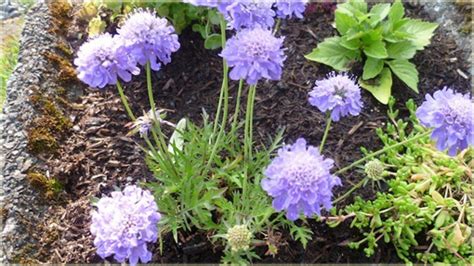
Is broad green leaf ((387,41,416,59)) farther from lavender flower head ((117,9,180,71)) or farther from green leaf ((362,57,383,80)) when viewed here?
lavender flower head ((117,9,180,71))

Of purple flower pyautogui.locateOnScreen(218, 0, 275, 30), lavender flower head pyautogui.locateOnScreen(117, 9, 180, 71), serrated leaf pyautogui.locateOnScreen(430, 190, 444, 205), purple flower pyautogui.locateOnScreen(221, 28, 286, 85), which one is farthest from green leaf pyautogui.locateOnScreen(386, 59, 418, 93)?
lavender flower head pyautogui.locateOnScreen(117, 9, 180, 71)

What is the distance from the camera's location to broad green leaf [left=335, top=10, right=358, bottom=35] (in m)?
3.37

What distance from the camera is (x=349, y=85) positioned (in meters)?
2.22

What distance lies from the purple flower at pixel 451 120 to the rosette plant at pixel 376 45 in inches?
44.7

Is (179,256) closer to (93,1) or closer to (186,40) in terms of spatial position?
(186,40)

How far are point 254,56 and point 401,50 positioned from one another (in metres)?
1.65

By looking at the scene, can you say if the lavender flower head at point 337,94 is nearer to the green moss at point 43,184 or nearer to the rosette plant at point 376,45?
the rosette plant at point 376,45

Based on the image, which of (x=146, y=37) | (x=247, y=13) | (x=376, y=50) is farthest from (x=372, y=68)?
(x=146, y=37)

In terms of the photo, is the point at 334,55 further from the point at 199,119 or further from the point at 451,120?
the point at 451,120

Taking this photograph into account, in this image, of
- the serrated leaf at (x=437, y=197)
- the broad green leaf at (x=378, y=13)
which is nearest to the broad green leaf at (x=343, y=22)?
the broad green leaf at (x=378, y=13)

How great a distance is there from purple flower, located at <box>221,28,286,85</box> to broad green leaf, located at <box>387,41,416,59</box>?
154 centimetres

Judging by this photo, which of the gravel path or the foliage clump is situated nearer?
the foliage clump

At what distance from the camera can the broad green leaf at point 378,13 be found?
3371 millimetres

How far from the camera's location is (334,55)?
340 centimetres
